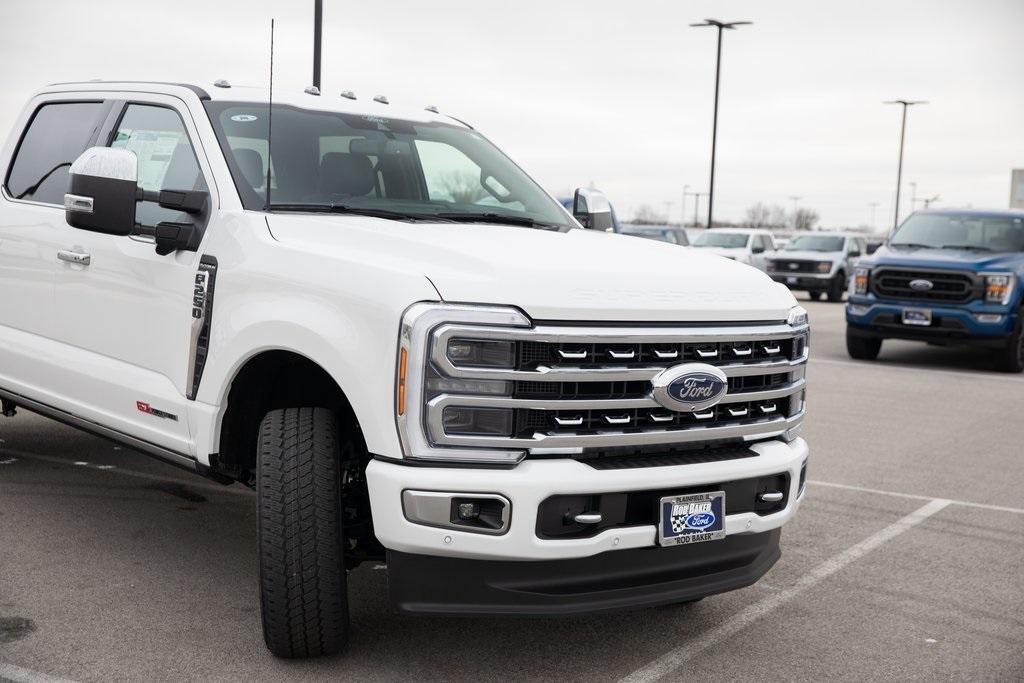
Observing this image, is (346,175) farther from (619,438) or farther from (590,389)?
(619,438)

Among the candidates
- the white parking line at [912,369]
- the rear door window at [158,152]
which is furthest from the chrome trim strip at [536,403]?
the white parking line at [912,369]

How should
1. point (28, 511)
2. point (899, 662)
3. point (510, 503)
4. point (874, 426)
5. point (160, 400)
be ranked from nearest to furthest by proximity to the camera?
point (510, 503) → point (899, 662) → point (160, 400) → point (28, 511) → point (874, 426)

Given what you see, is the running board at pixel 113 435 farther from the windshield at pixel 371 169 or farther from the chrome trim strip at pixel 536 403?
the chrome trim strip at pixel 536 403

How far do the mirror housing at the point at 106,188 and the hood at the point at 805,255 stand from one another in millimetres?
24539

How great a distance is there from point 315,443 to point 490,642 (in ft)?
3.44

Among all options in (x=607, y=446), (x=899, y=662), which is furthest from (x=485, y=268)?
(x=899, y=662)

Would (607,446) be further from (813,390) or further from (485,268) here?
(813,390)

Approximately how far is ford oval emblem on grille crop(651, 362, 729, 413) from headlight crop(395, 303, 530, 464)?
20.1 inches

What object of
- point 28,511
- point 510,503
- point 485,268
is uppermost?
point 485,268

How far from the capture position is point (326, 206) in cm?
457

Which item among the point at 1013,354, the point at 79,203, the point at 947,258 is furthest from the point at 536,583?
the point at 1013,354

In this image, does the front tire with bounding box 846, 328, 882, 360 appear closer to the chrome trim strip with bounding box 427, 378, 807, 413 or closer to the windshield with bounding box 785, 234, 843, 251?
the chrome trim strip with bounding box 427, 378, 807, 413

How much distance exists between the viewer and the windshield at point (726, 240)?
28562mm

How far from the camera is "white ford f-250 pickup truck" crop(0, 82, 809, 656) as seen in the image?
11.3ft
